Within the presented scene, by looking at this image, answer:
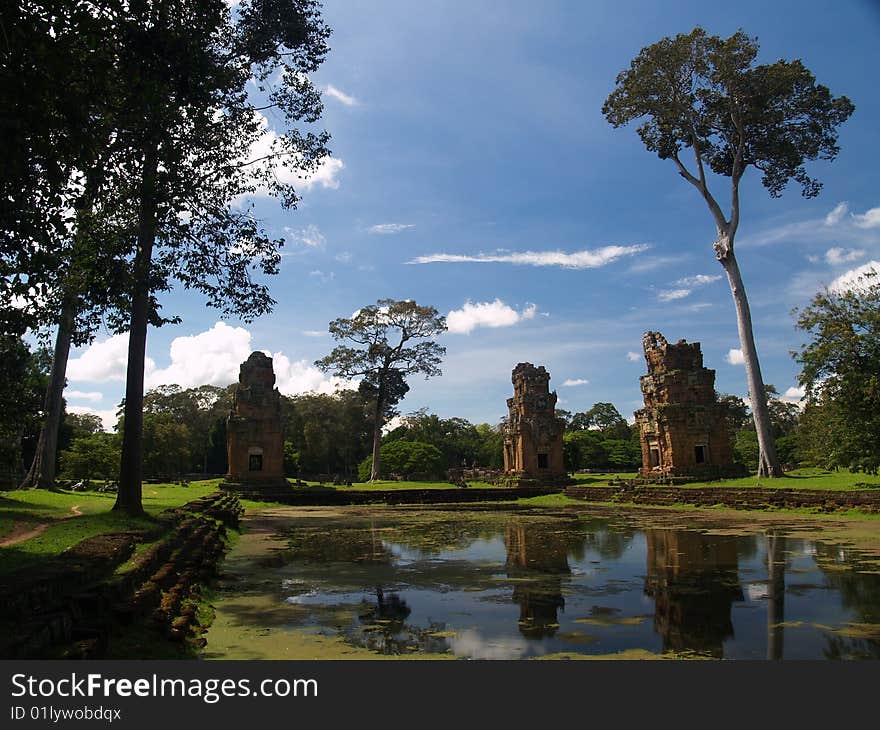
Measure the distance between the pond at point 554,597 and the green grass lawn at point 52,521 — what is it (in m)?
1.99

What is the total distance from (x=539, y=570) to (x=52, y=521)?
9.13 meters

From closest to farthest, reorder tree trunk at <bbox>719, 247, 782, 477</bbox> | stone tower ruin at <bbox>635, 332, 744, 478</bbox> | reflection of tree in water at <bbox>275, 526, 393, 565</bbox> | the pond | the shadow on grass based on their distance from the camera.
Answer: the pond → the shadow on grass → reflection of tree in water at <bbox>275, 526, 393, 565</bbox> → tree trunk at <bbox>719, 247, 782, 477</bbox> → stone tower ruin at <bbox>635, 332, 744, 478</bbox>

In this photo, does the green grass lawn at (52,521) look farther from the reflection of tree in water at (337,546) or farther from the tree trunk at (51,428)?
the reflection of tree in water at (337,546)

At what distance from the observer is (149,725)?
3043 millimetres

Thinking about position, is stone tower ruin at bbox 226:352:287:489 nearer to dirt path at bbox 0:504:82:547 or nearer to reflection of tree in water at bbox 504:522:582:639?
dirt path at bbox 0:504:82:547

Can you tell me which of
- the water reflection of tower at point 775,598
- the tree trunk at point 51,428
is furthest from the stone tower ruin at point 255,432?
the water reflection of tower at point 775,598

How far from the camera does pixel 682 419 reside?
2838 cm

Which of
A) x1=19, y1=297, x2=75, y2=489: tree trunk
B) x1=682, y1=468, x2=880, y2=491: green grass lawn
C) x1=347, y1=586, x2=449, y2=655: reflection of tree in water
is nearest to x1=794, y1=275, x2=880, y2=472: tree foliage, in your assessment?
x1=682, y1=468, x2=880, y2=491: green grass lawn

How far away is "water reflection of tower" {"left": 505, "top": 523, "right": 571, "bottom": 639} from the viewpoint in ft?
17.9

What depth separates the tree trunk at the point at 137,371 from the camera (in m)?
12.0

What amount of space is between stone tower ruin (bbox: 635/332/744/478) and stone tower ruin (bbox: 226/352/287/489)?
57.7ft

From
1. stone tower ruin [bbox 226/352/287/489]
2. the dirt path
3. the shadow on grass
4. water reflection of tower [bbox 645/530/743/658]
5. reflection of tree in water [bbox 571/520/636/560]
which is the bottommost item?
reflection of tree in water [bbox 571/520/636/560]

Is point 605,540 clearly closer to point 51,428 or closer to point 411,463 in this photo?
point 51,428

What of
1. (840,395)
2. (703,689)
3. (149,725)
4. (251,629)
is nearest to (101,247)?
(251,629)
